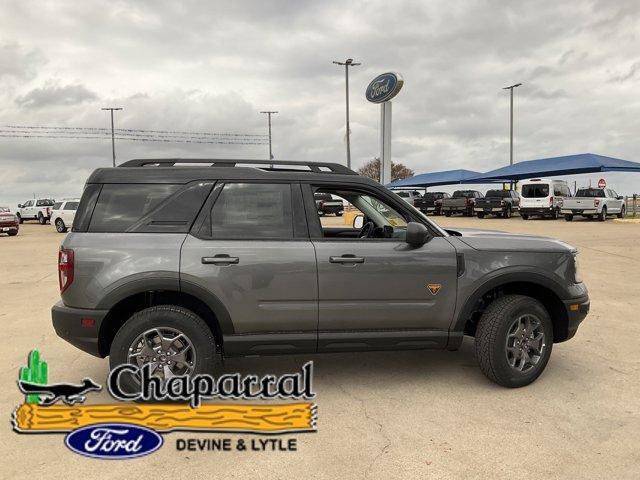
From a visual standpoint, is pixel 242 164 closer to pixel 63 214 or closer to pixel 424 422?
pixel 424 422

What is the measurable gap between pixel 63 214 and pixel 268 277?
80.0 ft

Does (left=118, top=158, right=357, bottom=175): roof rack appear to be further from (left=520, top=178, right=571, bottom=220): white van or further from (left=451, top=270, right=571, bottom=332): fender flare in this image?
(left=520, top=178, right=571, bottom=220): white van

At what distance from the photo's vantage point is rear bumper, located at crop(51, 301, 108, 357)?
3.69 metres

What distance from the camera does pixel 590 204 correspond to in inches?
1055

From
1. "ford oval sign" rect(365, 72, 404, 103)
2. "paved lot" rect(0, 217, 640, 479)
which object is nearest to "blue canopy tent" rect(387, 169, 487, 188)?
"ford oval sign" rect(365, 72, 404, 103)

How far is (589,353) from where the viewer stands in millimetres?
5109

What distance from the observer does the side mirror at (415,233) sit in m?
3.89

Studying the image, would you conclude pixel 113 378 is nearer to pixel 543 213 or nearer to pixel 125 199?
pixel 125 199

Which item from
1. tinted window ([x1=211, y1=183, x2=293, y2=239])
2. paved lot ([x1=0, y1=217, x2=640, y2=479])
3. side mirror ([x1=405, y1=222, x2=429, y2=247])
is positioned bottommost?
paved lot ([x1=0, y1=217, x2=640, y2=479])

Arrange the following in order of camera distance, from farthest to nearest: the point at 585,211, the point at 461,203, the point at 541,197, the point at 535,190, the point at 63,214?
Answer: the point at 461,203, the point at 535,190, the point at 541,197, the point at 585,211, the point at 63,214

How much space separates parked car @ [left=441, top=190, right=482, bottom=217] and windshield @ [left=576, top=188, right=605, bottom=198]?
620 cm

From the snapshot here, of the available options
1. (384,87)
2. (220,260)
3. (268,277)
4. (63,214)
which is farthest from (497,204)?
(220,260)

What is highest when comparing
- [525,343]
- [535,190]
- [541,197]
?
[535,190]

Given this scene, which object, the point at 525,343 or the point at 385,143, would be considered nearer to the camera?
the point at 525,343
